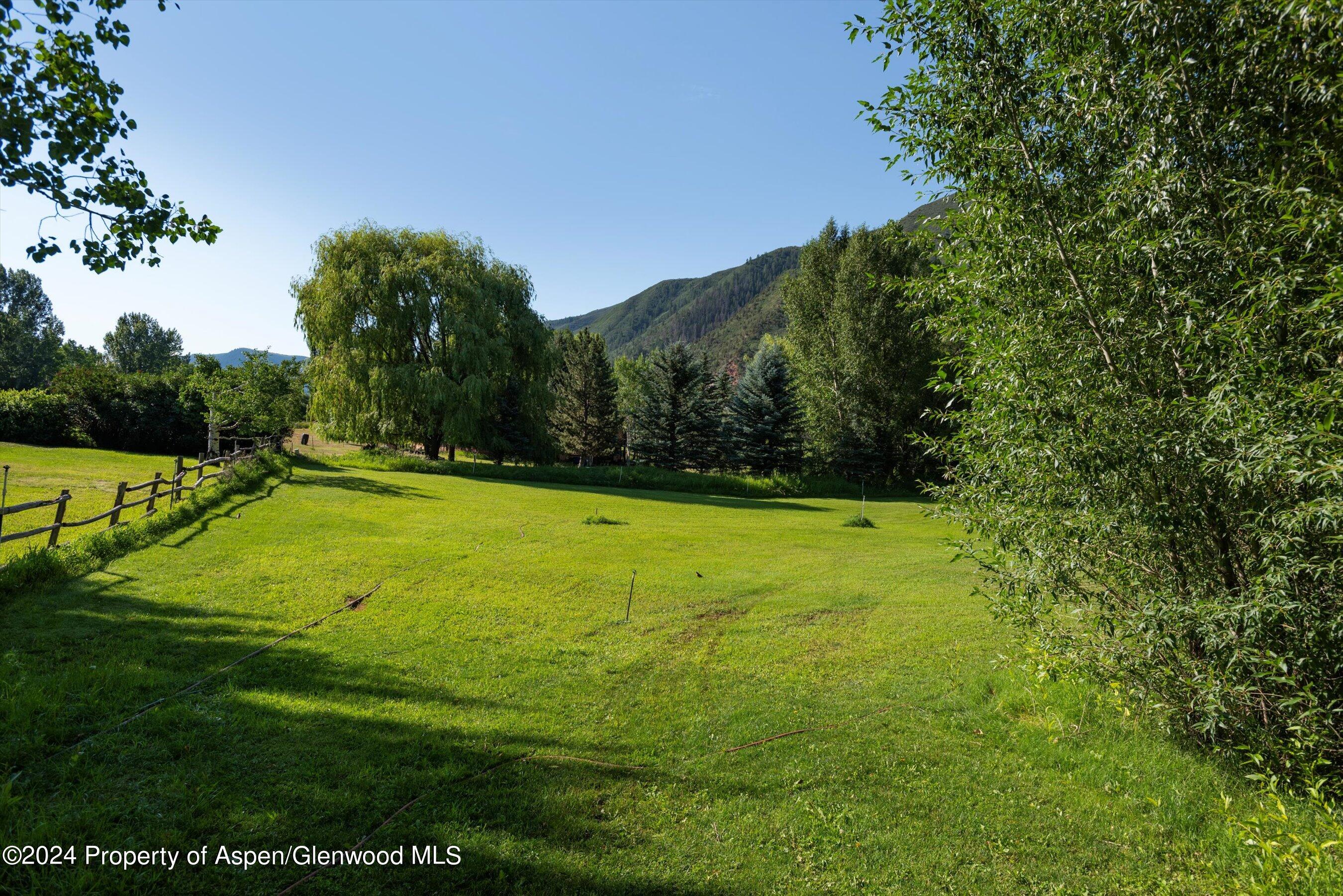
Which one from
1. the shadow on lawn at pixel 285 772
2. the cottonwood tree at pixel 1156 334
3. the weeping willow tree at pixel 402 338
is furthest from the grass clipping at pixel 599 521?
the weeping willow tree at pixel 402 338

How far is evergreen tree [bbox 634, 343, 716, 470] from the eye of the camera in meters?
41.1

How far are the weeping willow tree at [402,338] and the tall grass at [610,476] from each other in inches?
58.4

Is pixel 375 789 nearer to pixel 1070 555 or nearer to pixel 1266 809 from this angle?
pixel 1070 555

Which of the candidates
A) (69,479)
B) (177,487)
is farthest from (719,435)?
(69,479)

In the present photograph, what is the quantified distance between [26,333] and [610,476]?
9851cm

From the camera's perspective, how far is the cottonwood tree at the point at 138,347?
96.1 meters

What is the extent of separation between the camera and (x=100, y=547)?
10.6 m

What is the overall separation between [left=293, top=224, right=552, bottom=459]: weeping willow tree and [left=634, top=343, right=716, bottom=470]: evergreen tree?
11.0 metres

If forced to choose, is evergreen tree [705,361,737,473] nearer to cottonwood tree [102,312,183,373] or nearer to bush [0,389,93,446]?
bush [0,389,93,446]

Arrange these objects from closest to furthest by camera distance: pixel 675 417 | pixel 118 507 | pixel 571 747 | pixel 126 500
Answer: pixel 571 747, pixel 118 507, pixel 126 500, pixel 675 417

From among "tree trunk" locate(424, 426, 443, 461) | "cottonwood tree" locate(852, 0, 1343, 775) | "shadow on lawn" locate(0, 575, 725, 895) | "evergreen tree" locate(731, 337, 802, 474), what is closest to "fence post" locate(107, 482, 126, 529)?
"shadow on lawn" locate(0, 575, 725, 895)

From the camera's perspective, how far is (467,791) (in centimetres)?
468

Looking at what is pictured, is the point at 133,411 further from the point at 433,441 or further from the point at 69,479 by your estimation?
the point at 69,479

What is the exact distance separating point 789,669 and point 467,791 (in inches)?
175
